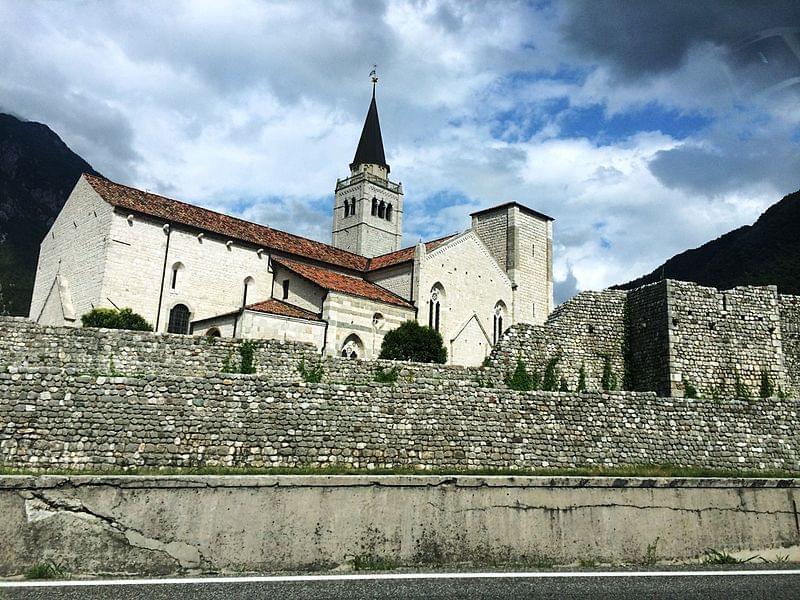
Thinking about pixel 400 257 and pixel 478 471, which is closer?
pixel 478 471

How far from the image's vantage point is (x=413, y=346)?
28203mm

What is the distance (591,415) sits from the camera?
1535 centimetres

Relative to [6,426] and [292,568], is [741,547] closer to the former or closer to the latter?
[292,568]

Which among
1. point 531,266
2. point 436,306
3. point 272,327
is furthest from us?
point 531,266

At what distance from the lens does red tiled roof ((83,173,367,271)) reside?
3008 cm

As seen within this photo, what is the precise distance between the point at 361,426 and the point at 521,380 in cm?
597

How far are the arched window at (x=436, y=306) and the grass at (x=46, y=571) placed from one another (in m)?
28.9

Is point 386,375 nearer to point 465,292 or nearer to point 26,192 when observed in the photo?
point 465,292

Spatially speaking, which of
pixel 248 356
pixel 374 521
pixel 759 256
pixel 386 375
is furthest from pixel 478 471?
pixel 759 256

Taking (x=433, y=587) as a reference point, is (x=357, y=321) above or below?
above

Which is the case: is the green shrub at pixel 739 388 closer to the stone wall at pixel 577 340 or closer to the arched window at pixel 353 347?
the stone wall at pixel 577 340

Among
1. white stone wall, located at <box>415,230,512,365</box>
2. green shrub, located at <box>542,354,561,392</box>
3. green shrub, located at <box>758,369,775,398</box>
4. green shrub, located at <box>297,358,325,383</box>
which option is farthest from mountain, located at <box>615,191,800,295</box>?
green shrub, located at <box>297,358,325,383</box>

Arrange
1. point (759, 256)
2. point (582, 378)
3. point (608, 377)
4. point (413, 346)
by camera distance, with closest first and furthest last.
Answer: point (582, 378) → point (608, 377) → point (413, 346) → point (759, 256)

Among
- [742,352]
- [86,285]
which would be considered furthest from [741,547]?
[86,285]
